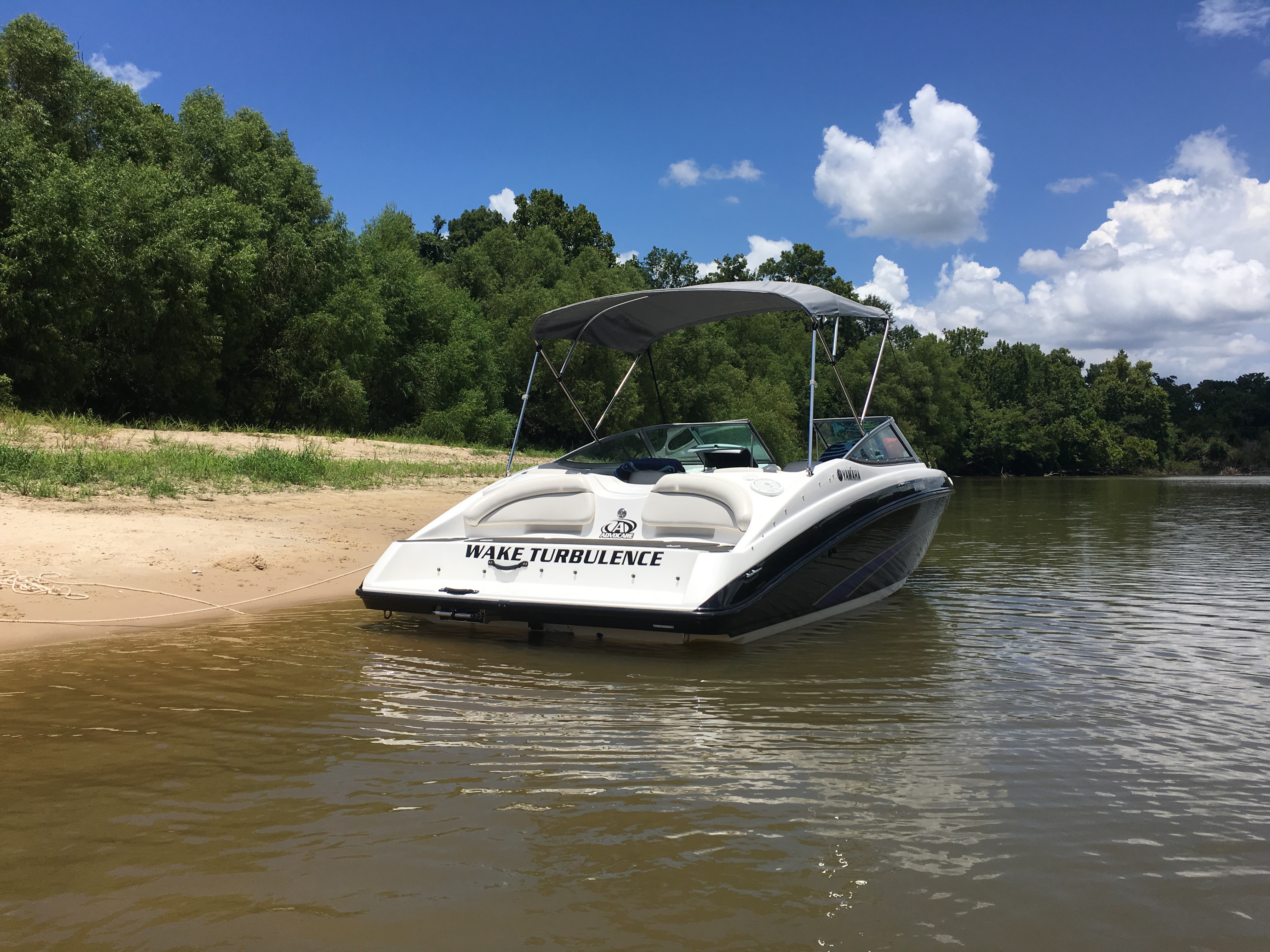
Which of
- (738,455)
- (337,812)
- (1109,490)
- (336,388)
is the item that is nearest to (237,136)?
(336,388)

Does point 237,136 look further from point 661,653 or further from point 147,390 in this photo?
point 661,653

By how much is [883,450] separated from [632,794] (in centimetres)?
547

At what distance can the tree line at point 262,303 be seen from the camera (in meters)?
19.5

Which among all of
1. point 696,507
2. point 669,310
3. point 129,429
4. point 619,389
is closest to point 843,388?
point 669,310

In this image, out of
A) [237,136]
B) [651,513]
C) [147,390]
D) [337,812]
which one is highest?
[237,136]

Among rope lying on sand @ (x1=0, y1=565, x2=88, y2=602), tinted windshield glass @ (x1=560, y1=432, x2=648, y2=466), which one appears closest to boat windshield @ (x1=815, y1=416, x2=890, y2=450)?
tinted windshield glass @ (x1=560, y1=432, x2=648, y2=466)

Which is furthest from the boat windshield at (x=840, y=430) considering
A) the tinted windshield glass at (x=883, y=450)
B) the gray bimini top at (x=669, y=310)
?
the gray bimini top at (x=669, y=310)

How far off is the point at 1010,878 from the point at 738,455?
5.46m

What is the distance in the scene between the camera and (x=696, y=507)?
20.9ft

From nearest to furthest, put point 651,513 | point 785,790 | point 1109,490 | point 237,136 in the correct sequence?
1. point 785,790
2. point 651,513
3. point 237,136
4. point 1109,490

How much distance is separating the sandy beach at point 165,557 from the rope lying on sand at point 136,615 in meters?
0.01

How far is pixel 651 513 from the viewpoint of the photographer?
6.48m

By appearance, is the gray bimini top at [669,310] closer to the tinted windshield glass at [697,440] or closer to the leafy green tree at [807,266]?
the tinted windshield glass at [697,440]

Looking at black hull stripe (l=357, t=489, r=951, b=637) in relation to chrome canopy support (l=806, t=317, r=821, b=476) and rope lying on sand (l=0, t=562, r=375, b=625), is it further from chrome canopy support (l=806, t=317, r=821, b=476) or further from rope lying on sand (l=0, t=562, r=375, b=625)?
rope lying on sand (l=0, t=562, r=375, b=625)
